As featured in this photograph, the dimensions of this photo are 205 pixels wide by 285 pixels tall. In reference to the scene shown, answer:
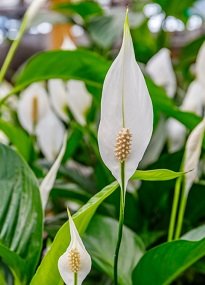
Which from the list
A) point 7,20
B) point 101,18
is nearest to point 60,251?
point 101,18

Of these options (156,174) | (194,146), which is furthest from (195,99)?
(156,174)

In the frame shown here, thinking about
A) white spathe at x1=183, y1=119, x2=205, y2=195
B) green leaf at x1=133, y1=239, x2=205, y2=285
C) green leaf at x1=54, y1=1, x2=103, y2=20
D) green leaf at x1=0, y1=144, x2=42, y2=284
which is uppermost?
green leaf at x1=54, y1=1, x2=103, y2=20

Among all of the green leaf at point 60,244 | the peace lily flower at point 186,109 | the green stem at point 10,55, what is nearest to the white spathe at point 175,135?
the peace lily flower at point 186,109

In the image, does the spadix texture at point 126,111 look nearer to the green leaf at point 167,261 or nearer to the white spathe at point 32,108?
the green leaf at point 167,261

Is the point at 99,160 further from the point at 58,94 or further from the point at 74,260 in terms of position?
the point at 74,260

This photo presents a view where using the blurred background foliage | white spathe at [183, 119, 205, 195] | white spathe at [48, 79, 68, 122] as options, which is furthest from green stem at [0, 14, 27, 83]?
white spathe at [183, 119, 205, 195]

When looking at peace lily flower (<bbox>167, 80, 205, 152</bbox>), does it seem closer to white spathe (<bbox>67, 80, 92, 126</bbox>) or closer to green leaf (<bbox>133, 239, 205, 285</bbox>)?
white spathe (<bbox>67, 80, 92, 126</bbox>)

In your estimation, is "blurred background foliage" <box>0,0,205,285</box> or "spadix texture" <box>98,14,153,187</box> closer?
"spadix texture" <box>98,14,153,187</box>
